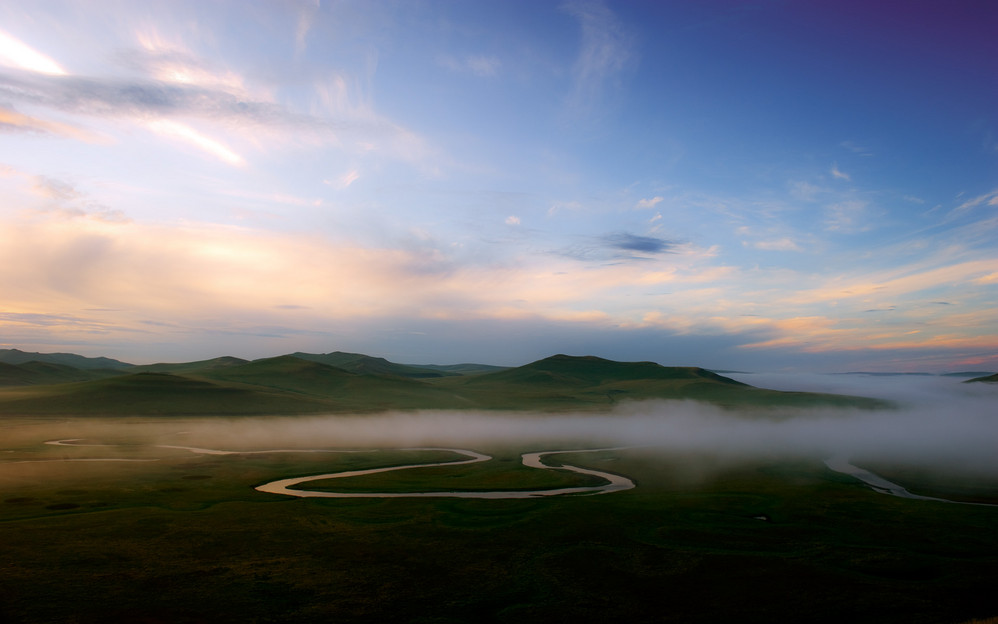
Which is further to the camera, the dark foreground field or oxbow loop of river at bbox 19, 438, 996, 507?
oxbow loop of river at bbox 19, 438, 996, 507

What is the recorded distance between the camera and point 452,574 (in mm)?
35031

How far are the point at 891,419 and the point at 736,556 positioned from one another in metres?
163

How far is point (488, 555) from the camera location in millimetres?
39000

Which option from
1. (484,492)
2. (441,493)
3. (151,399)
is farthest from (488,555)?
(151,399)

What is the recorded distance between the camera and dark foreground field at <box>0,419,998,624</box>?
2944 cm

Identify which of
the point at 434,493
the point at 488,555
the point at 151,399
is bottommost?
the point at 434,493

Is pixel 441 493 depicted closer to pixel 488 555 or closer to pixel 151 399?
pixel 488 555

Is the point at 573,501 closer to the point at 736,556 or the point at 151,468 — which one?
the point at 736,556

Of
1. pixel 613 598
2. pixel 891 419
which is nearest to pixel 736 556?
pixel 613 598

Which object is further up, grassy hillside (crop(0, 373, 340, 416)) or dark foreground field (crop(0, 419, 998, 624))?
grassy hillside (crop(0, 373, 340, 416))

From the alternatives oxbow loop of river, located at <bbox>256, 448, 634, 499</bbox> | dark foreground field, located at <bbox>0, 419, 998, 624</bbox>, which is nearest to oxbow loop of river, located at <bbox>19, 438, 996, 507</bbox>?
oxbow loop of river, located at <bbox>256, 448, 634, 499</bbox>

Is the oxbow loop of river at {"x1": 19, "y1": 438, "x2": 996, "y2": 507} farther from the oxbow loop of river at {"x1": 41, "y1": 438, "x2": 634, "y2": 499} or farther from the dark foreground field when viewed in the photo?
the dark foreground field

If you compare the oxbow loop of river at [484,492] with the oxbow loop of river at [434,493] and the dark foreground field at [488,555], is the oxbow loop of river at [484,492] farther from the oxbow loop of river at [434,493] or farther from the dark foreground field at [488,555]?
the dark foreground field at [488,555]

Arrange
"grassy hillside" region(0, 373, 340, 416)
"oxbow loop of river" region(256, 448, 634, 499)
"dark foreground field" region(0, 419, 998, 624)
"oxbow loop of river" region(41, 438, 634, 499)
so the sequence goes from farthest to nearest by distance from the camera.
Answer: "grassy hillside" region(0, 373, 340, 416) → "oxbow loop of river" region(41, 438, 634, 499) → "oxbow loop of river" region(256, 448, 634, 499) → "dark foreground field" region(0, 419, 998, 624)
